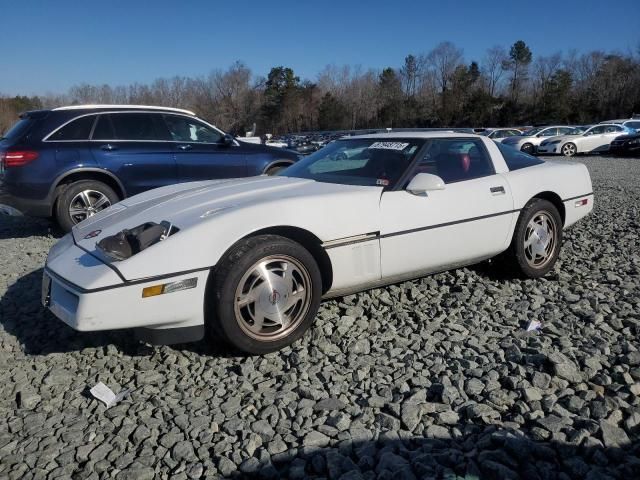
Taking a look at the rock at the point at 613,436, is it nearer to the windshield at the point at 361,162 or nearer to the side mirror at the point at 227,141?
the windshield at the point at 361,162

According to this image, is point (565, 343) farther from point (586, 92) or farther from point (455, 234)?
point (586, 92)

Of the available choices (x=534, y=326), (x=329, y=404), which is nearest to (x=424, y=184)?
(x=534, y=326)

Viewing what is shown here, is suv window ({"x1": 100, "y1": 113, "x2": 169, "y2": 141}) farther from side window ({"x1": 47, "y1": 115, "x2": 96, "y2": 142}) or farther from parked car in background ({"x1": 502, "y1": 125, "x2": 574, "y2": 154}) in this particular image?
parked car in background ({"x1": 502, "y1": 125, "x2": 574, "y2": 154})

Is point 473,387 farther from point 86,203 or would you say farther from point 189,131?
point 189,131

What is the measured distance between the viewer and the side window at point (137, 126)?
6.57m

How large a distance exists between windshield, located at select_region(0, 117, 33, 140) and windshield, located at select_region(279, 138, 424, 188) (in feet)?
12.2

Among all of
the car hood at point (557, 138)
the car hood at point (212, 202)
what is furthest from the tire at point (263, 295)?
the car hood at point (557, 138)

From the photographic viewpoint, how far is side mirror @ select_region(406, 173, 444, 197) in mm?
3473

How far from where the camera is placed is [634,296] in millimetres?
3865

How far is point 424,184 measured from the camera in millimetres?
3482

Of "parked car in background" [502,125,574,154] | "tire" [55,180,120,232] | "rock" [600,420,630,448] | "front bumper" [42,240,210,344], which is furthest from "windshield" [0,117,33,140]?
"parked car in background" [502,125,574,154]

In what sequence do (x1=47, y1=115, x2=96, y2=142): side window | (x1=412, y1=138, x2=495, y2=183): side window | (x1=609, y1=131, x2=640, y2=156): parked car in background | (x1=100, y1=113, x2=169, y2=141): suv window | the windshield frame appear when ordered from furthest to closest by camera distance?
(x1=609, y1=131, x2=640, y2=156): parked car in background < (x1=100, y1=113, x2=169, y2=141): suv window < (x1=47, y1=115, x2=96, y2=142): side window < (x1=412, y1=138, x2=495, y2=183): side window < the windshield frame

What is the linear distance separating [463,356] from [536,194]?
1.95 meters

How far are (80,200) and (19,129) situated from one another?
3.61ft
